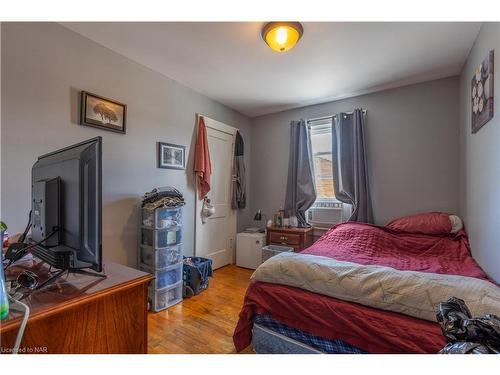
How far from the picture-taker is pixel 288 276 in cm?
151

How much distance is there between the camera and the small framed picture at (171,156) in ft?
8.77

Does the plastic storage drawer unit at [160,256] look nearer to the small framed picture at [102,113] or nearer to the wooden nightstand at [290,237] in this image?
the small framed picture at [102,113]

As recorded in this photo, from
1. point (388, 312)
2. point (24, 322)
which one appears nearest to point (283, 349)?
point (388, 312)

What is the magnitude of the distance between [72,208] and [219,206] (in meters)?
2.65

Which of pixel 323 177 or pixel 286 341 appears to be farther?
pixel 323 177

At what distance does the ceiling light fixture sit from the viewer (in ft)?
5.86

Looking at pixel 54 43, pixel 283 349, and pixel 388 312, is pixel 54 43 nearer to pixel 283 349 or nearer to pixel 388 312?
pixel 283 349

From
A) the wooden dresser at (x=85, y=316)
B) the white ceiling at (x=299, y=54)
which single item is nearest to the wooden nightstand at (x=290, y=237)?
the white ceiling at (x=299, y=54)

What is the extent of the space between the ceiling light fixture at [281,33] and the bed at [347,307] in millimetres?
1653

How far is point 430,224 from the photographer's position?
248cm

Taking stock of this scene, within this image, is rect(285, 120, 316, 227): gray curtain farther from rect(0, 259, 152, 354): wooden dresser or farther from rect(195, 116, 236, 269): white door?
rect(0, 259, 152, 354): wooden dresser

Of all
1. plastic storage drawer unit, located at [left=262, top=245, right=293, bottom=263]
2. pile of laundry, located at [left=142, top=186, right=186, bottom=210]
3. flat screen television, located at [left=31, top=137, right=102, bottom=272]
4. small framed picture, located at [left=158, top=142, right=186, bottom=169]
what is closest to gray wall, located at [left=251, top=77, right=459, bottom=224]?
plastic storage drawer unit, located at [left=262, top=245, right=293, bottom=263]

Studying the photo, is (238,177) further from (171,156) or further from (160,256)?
(160,256)

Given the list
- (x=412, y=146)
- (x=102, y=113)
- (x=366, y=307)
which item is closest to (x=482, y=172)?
(x=412, y=146)
